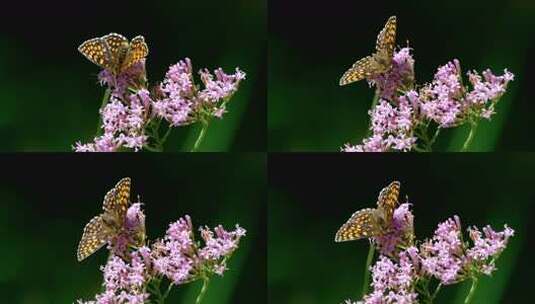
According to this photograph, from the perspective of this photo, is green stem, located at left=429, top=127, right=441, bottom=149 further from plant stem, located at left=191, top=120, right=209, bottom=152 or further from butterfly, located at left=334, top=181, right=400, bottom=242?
plant stem, located at left=191, top=120, right=209, bottom=152

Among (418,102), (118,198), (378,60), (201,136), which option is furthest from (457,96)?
(118,198)

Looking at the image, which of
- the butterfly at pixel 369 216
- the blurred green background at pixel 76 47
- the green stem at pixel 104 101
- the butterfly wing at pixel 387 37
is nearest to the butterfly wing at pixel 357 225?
the butterfly at pixel 369 216

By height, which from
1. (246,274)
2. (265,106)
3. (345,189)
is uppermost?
(265,106)

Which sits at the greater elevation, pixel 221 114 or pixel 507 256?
pixel 221 114

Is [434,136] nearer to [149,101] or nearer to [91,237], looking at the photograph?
[149,101]

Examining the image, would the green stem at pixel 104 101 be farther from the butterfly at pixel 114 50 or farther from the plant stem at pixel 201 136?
the plant stem at pixel 201 136

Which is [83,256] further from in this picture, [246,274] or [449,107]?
[449,107]

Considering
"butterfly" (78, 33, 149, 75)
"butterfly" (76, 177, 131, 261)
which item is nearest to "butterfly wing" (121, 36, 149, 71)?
"butterfly" (78, 33, 149, 75)

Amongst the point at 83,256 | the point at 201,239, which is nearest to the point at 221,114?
the point at 201,239
